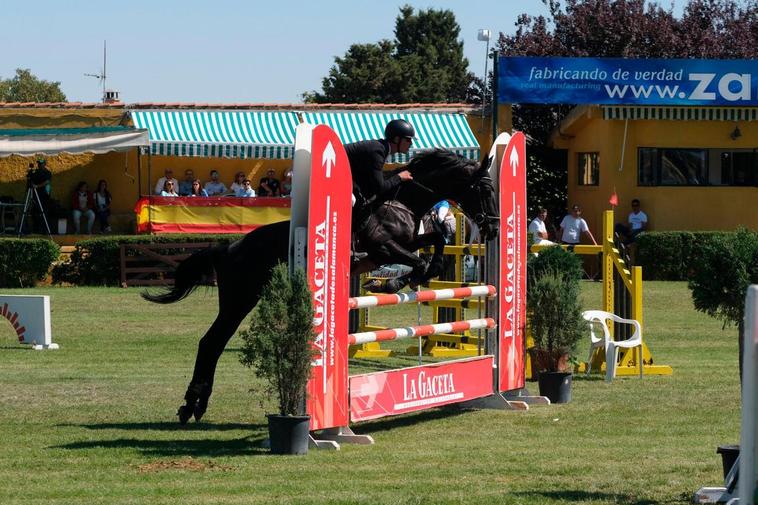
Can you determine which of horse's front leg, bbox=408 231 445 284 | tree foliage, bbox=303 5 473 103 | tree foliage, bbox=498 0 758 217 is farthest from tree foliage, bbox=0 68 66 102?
horse's front leg, bbox=408 231 445 284

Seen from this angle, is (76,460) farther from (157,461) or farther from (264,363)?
(264,363)

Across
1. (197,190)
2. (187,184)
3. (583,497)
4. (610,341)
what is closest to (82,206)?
(187,184)

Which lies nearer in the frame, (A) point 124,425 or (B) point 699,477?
(B) point 699,477

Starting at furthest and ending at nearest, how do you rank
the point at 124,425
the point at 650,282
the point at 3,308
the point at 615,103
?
1. the point at 615,103
2. the point at 650,282
3. the point at 3,308
4. the point at 124,425

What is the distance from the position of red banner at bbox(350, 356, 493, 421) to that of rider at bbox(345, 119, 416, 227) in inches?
54.9

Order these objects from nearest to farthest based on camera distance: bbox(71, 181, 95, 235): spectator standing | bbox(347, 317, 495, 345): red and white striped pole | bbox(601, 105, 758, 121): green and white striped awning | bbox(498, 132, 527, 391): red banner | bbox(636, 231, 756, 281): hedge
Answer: bbox(347, 317, 495, 345): red and white striped pole → bbox(498, 132, 527, 391): red banner → bbox(636, 231, 756, 281): hedge → bbox(71, 181, 95, 235): spectator standing → bbox(601, 105, 758, 121): green and white striped awning

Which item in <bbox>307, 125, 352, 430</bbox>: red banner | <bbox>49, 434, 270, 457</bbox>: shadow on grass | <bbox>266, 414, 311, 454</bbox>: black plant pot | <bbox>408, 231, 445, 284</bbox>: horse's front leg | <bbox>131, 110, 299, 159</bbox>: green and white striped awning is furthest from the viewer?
<bbox>131, 110, 299, 159</bbox>: green and white striped awning

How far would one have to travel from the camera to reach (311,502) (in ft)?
23.7

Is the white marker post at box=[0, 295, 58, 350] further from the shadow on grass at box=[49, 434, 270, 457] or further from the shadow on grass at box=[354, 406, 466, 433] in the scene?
the shadow on grass at box=[49, 434, 270, 457]

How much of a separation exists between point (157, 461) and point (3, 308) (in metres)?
8.11

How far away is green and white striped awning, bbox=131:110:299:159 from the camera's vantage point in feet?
98.7

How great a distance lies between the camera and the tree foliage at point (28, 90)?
82.8m

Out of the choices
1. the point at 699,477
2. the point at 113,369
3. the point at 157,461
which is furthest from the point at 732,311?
the point at 113,369

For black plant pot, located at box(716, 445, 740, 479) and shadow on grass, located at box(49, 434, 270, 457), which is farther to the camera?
shadow on grass, located at box(49, 434, 270, 457)
